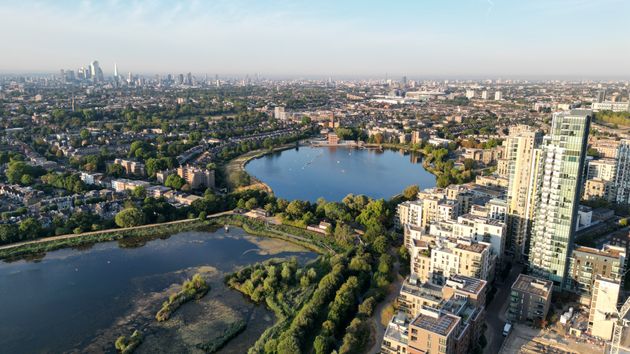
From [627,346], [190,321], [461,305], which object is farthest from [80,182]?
[627,346]

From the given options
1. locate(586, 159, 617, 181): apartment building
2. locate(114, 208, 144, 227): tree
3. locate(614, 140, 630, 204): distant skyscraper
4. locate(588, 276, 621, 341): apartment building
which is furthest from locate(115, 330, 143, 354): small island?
locate(586, 159, 617, 181): apartment building

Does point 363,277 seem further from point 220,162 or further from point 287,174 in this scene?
point 220,162

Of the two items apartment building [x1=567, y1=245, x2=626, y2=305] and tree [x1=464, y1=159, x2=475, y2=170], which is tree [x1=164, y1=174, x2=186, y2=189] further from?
apartment building [x1=567, y1=245, x2=626, y2=305]

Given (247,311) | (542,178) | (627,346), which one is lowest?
(247,311)

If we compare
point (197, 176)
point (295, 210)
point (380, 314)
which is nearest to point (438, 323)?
point (380, 314)

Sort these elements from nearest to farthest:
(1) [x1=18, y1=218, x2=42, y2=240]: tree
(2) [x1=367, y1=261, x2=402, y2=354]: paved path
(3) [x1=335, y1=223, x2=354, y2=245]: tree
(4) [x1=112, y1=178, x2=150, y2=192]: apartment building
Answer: (2) [x1=367, y1=261, x2=402, y2=354]: paved path < (3) [x1=335, y1=223, x2=354, y2=245]: tree < (1) [x1=18, y1=218, x2=42, y2=240]: tree < (4) [x1=112, y1=178, x2=150, y2=192]: apartment building

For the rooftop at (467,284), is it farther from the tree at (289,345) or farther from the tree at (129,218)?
the tree at (129,218)
